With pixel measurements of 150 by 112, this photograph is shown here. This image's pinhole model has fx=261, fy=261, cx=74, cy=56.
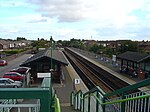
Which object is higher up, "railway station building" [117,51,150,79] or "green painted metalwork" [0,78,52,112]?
"green painted metalwork" [0,78,52,112]

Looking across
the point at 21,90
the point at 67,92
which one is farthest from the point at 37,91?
the point at 67,92

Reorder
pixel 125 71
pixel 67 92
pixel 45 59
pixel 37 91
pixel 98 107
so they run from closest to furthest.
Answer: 1. pixel 37 91
2. pixel 98 107
3. pixel 67 92
4. pixel 45 59
5. pixel 125 71

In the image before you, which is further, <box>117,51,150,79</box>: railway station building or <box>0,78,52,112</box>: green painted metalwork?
<box>117,51,150,79</box>: railway station building

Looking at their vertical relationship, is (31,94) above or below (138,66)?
above

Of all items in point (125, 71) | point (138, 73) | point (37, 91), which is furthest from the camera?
point (125, 71)

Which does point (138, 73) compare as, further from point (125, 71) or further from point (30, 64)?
point (30, 64)

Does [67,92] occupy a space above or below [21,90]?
below

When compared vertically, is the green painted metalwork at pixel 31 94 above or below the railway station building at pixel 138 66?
above

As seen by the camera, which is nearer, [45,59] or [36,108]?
[36,108]

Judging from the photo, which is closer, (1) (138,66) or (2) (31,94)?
(2) (31,94)

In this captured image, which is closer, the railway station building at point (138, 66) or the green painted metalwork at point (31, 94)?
the green painted metalwork at point (31, 94)

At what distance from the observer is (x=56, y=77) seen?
92.0 ft

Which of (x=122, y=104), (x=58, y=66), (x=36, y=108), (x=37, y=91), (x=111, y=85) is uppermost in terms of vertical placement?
(x=37, y=91)

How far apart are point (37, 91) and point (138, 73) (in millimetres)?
28410
